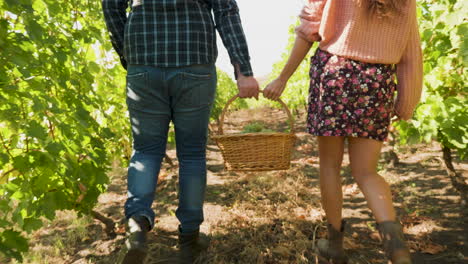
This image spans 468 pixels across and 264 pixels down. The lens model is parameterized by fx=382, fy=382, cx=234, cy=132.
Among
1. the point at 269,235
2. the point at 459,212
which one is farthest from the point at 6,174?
the point at 459,212

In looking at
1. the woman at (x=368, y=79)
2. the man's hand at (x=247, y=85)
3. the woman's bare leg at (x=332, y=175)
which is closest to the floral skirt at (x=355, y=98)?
the woman at (x=368, y=79)

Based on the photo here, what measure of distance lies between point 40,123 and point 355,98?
6.11 ft

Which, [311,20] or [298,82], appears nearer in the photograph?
[311,20]

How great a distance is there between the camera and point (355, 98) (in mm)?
1790

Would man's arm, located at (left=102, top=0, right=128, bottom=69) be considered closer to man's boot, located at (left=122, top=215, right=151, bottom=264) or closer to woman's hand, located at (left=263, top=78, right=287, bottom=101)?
woman's hand, located at (left=263, top=78, right=287, bottom=101)

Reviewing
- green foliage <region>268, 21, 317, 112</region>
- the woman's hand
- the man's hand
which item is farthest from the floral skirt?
green foliage <region>268, 21, 317, 112</region>

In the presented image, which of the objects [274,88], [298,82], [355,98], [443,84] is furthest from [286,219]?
[298,82]

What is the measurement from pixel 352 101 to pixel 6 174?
6.06 ft

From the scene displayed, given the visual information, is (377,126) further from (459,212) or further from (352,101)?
(459,212)

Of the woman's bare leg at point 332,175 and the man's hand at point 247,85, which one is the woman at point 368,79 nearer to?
the woman's bare leg at point 332,175

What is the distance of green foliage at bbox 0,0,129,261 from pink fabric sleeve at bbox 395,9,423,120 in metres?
1.67

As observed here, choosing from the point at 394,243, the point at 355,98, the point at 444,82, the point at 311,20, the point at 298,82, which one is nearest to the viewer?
the point at 394,243

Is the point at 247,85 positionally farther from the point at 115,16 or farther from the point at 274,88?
the point at 115,16

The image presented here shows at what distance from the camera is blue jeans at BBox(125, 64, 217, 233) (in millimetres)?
1999
